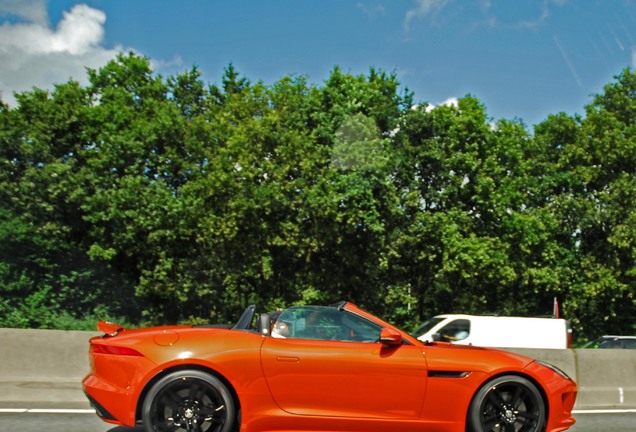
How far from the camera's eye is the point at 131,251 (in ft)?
117

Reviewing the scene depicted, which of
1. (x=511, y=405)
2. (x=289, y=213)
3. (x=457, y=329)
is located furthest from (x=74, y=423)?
(x=289, y=213)

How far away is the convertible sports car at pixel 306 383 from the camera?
6.09 metres

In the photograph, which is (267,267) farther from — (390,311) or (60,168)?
(60,168)

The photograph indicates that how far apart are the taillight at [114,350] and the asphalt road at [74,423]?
4.36 feet

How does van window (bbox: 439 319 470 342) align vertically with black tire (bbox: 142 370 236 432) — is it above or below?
above

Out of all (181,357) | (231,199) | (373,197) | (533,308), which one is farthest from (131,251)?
(181,357)

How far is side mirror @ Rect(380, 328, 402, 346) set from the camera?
20.4 feet

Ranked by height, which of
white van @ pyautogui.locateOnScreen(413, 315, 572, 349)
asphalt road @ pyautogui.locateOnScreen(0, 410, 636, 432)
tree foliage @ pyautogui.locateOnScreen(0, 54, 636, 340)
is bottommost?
asphalt road @ pyautogui.locateOnScreen(0, 410, 636, 432)

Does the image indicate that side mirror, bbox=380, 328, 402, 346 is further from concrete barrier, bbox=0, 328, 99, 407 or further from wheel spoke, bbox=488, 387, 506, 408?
concrete barrier, bbox=0, 328, 99, 407

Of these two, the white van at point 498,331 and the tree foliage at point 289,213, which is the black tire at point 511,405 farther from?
the tree foliage at point 289,213

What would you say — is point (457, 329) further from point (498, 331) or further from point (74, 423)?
point (74, 423)

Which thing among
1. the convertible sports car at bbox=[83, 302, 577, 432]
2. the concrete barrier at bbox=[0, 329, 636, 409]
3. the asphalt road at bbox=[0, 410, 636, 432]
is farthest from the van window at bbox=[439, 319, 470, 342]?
the convertible sports car at bbox=[83, 302, 577, 432]

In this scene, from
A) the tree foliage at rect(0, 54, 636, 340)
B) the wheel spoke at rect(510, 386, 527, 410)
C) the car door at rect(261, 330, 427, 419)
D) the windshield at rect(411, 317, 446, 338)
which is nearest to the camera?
the car door at rect(261, 330, 427, 419)

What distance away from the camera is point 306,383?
6156 millimetres
